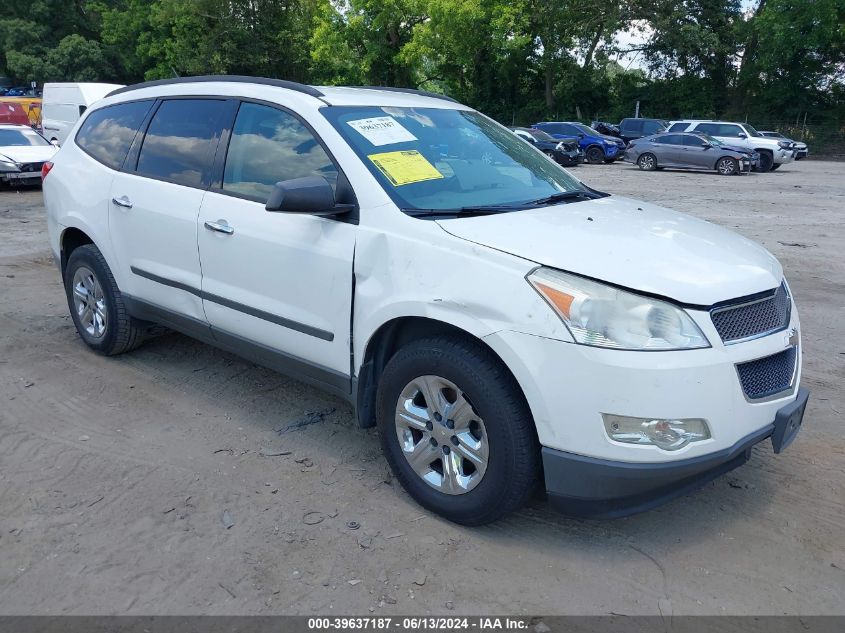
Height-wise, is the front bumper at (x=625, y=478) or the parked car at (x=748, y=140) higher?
the parked car at (x=748, y=140)

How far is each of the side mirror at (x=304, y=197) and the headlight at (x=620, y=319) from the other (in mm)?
1125

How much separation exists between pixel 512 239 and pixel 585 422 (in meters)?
0.81

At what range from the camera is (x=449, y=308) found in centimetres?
305

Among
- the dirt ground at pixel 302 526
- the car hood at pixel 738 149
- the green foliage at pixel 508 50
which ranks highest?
the green foliage at pixel 508 50

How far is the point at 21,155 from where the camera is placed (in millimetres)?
15977

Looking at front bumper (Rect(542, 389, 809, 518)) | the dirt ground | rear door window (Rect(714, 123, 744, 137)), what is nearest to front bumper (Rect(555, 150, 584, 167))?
rear door window (Rect(714, 123, 744, 137))

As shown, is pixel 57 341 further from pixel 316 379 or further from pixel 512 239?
pixel 512 239

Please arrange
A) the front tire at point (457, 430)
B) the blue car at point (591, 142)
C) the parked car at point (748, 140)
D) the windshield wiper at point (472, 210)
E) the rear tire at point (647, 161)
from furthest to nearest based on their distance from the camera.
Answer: the blue car at point (591, 142) → the parked car at point (748, 140) → the rear tire at point (647, 161) → the windshield wiper at point (472, 210) → the front tire at point (457, 430)

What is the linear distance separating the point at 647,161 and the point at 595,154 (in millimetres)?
2840

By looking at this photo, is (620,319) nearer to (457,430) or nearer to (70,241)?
(457,430)

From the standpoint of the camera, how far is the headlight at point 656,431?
9.00ft

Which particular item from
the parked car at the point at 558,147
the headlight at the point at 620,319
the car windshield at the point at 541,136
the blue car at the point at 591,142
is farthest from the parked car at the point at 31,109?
the headlight at the point at 620,319

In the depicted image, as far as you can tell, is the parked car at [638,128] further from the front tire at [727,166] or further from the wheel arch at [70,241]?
the wheel arch at [70,241]

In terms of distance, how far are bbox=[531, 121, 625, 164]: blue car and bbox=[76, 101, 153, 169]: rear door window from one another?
24.1 metres
